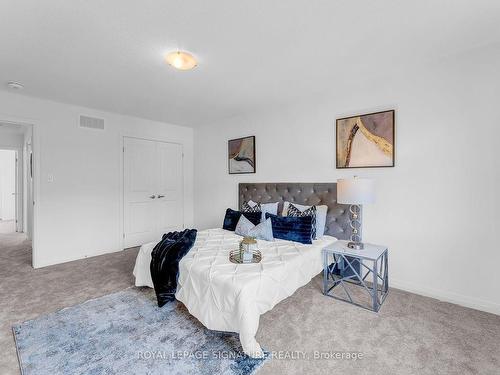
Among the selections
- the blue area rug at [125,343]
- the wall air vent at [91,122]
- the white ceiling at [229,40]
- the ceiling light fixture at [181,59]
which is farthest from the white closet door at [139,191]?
the ceiling light fixture at [181,59]

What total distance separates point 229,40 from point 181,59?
512mm

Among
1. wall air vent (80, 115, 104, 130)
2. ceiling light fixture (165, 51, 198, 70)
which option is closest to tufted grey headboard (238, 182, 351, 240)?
ceiling light fixture (165, 51, 198, 70)

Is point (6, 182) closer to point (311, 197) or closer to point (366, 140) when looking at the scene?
point (311, 197)

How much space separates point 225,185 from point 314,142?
1.96 meters

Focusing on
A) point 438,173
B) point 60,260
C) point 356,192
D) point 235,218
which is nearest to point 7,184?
point 60,260

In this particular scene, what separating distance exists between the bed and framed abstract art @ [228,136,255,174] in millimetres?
1364

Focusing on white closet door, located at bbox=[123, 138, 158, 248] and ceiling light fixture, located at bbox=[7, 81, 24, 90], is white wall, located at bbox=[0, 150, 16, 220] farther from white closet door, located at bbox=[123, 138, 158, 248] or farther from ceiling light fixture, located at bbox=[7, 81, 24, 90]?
ceiling light fixture, located at bbox=[7, 81, 24, 90]

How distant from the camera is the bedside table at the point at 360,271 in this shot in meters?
2.40

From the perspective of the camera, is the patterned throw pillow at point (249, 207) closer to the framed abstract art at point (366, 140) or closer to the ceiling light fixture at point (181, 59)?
the framed abstract art at point (366, 140)

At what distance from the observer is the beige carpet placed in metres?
1.68

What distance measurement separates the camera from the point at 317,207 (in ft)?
10.8

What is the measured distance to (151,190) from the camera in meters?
4.84

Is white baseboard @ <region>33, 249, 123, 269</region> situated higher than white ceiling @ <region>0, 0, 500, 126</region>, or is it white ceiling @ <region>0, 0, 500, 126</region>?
white ceiling @ <region>0, 0, 500, 126</region>

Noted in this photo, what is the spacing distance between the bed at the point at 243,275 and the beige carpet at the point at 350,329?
254 mm
